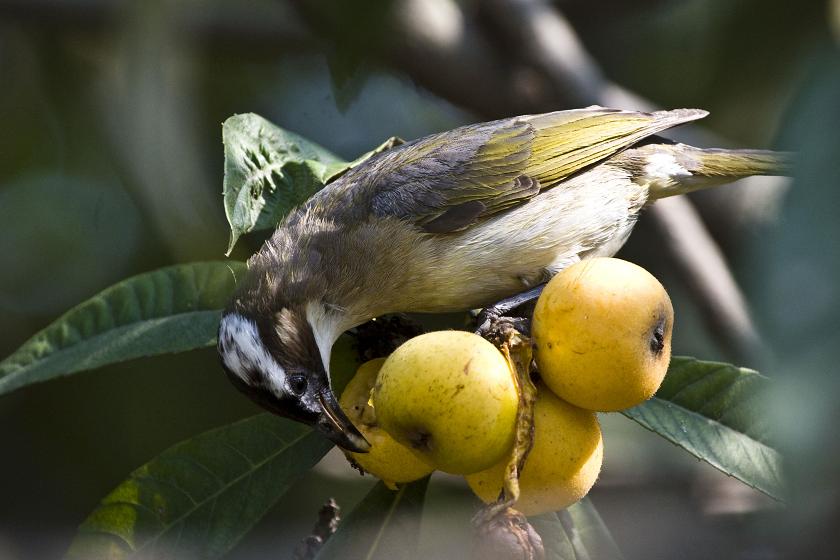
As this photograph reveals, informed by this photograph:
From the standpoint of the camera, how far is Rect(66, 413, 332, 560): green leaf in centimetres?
250

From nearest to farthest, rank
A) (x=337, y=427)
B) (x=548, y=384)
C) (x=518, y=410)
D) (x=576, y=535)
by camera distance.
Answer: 1. (x=518, y=410)
2. (x=548, y=384)
3. (x=337, y=427)
4. (x=576, y=535)

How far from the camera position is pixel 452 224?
307 centimetres

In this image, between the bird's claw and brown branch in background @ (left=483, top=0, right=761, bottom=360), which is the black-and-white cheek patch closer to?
the bird's claw

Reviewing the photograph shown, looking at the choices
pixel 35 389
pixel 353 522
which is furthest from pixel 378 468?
pixel 35 389

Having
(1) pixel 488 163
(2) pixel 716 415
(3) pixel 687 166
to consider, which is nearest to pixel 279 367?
(1) pixel 488 163

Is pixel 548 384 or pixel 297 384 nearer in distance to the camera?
pixel 548 384

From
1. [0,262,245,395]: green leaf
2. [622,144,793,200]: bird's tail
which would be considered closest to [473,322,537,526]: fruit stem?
[0,262,245,395]: green leaf

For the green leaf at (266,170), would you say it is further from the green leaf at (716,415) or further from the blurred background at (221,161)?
the green leaf at (716,415)

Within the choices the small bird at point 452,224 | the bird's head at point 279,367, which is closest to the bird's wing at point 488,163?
the small bird at point 452,224

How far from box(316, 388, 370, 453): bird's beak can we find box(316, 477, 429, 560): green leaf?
0.22 metres

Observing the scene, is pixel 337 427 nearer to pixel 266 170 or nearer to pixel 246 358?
pixel 246 358

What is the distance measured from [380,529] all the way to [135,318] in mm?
990

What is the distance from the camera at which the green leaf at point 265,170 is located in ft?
7.97

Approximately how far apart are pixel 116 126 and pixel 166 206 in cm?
77
